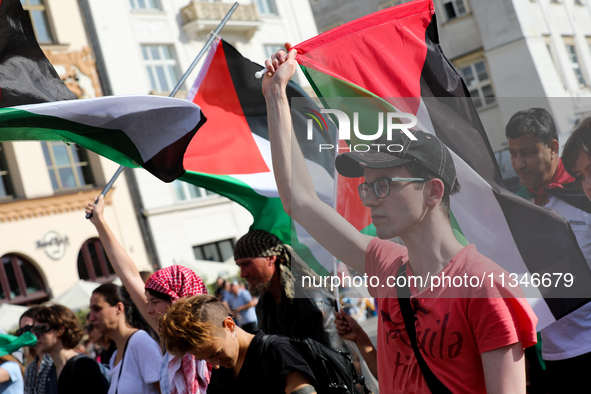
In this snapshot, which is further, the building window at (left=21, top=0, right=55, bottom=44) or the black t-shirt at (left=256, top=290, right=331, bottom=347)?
→ the building window at (left=21, top=0, right=55, bottom=44)

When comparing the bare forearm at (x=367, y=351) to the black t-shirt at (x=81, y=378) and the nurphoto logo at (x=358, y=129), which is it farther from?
the black t-shirt at (x=81, y=378)

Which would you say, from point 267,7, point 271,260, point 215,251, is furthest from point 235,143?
point 267,7

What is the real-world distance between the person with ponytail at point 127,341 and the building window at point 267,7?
888 inches

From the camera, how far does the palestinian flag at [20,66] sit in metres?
3.24

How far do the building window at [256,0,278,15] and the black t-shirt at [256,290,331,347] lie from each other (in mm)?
22916

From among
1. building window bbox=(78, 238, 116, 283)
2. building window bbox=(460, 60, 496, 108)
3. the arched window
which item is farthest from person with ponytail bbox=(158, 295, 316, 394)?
building window bbox=(460, 60, 496, 108)

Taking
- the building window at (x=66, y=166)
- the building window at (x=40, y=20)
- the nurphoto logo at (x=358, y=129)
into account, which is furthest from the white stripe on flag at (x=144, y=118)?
the building window at (x=40, y=20)

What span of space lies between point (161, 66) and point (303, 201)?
20838mm

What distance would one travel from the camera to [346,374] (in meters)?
2.87

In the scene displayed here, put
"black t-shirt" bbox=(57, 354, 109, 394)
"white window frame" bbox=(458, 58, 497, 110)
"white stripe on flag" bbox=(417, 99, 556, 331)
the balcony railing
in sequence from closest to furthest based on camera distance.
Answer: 1. "white stripe on flag" bbox=(417, 99, 556, 331)
2. "black t-shirt" bbox=(57, 354, 109, 394)
3. the balcony railing
4. "white window frame" bbox=(458, 58, 497, 110)

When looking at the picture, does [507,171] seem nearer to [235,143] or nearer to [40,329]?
[235,143]

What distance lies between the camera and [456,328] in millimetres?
1960

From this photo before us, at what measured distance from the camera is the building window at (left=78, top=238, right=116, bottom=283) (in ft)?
62.8

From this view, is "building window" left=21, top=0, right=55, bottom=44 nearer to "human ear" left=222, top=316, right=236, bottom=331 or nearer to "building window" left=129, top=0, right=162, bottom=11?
"building window" left=129, top=0, right=162, bottom=11
